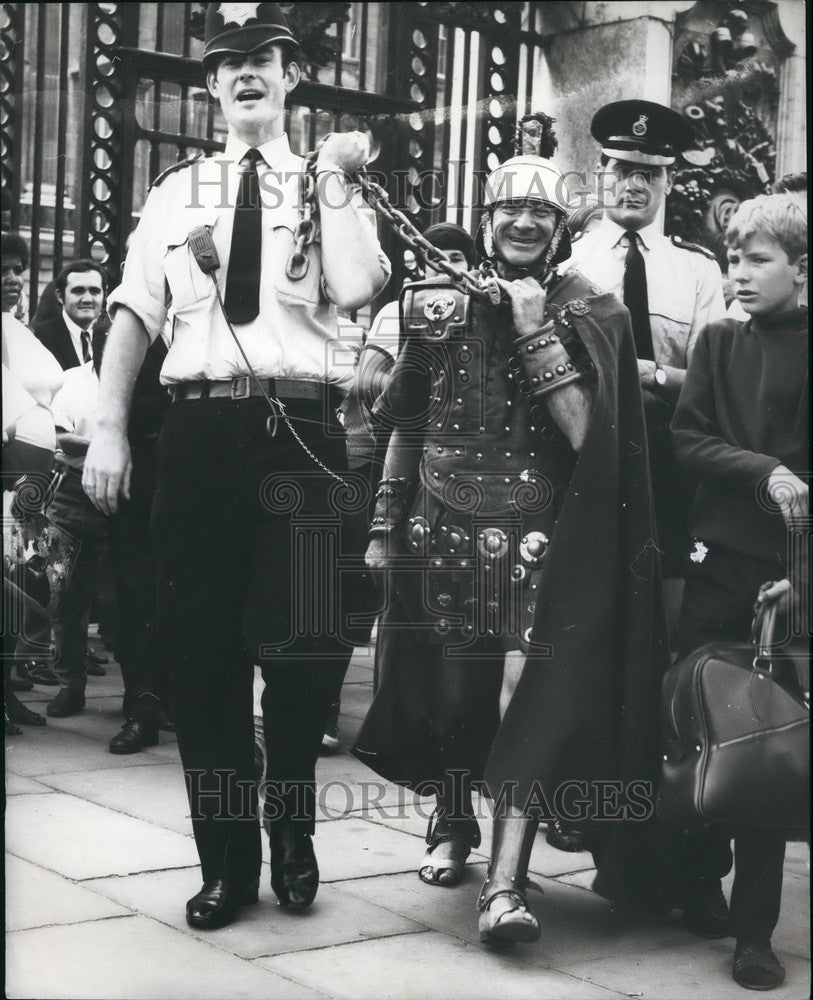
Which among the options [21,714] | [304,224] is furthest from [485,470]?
[21,714]

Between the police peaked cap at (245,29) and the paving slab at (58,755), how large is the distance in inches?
94.2

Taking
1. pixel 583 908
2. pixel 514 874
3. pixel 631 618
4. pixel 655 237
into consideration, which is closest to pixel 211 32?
pixel 655 237

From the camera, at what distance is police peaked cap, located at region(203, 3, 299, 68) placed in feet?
11.0

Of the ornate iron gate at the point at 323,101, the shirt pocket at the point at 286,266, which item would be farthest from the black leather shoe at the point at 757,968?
the ornate iron gate at the point at 323,101

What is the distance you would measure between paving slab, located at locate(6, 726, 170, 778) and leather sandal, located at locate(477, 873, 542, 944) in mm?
1942

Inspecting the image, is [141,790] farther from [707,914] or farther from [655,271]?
[655,271]

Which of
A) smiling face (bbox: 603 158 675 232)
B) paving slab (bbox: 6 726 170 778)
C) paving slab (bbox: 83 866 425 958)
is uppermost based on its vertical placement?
smiling face (bbox: 603 158 675 232)

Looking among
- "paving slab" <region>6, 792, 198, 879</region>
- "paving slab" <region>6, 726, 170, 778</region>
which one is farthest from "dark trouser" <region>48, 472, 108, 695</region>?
"paving slab" <region>6, 792, 198, 879</region>

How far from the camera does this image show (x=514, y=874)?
130 inches

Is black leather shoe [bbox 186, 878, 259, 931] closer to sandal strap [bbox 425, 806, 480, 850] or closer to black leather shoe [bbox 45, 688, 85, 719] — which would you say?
sandal strap [bbox 425, 806, 480, 850]

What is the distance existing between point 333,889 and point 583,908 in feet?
2.00

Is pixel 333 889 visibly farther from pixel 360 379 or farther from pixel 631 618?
pixel 360 379

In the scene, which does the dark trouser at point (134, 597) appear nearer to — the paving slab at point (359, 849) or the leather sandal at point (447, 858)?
the paving slab at point (359, 849)

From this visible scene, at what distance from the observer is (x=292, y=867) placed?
11.2ft
